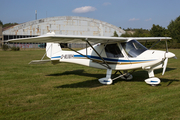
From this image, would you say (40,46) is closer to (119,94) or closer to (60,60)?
(60,60)

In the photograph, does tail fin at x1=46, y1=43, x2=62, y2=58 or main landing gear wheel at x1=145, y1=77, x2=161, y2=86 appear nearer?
main landing gear wheel at x1=145, y1=77, x2=161, y2=86

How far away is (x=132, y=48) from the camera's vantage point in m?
7.71

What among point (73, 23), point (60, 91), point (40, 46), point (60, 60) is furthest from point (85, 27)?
point (60, 91)

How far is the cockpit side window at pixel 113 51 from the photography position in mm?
7992

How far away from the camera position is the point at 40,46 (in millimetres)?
54312

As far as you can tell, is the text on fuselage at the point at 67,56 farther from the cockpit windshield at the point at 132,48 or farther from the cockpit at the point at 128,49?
the cockpit windshield at the point at 132,48

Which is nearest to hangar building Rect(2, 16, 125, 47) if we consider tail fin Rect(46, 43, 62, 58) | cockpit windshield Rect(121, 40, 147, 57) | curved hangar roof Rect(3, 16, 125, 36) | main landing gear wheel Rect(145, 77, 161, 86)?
curved hangar roof Rect(3, 16, 125, 36)

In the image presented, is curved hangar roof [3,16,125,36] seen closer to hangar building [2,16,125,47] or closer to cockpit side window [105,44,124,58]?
hangar building [2,16,125,47]

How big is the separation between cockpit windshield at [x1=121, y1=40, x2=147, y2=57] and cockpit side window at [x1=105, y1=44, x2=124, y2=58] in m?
0.34

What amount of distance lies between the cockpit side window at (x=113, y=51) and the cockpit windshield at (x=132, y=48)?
13.4 inches

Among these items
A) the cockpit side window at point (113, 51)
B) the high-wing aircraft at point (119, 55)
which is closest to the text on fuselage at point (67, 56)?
the high-wing aircraft at point (119, 55)

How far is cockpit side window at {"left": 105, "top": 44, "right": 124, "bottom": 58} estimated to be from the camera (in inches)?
315

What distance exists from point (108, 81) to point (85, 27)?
42.7 m

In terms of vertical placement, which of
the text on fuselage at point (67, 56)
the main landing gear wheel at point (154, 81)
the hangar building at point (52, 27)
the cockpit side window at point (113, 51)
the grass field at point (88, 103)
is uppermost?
the hangar building at point (52, 27)
